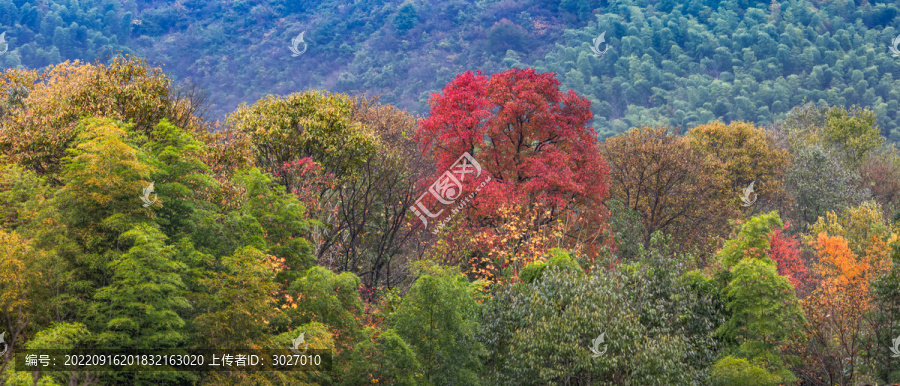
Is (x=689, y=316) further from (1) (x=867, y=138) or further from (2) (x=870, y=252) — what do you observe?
(1) (x=867, y=138)

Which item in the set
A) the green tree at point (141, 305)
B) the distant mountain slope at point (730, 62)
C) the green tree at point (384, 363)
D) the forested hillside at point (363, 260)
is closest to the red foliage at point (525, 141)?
the forested hillside at point (363, 260)

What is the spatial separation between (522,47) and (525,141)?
99.8 meters

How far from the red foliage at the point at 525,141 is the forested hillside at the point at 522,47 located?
226ft

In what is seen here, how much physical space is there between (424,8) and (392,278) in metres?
109

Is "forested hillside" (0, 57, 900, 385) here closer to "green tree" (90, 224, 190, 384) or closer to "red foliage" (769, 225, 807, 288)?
"green tree" (90, 224, 190, 384)

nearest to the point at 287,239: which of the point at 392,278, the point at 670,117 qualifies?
Answer: the point at 392,278

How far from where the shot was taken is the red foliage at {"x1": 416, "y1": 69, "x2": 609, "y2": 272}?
995 inches

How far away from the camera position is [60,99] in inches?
712

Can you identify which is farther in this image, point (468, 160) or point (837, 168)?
point (837, 168)

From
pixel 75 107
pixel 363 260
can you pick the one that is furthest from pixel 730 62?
pixel 75 107

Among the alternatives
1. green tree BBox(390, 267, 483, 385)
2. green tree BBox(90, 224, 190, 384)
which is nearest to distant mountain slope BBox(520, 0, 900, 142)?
green tree BBox(390, 267, 483, 385)

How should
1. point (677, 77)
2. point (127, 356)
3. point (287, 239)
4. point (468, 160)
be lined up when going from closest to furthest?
point (127, 356), point (287, 239), point (468, 160), point (677, 77)

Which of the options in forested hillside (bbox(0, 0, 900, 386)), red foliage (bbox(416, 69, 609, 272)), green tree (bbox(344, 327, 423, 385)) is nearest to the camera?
forested hillside (bbox(0, 0, 900, 386))

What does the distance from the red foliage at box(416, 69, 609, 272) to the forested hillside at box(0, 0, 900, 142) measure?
226 feet
